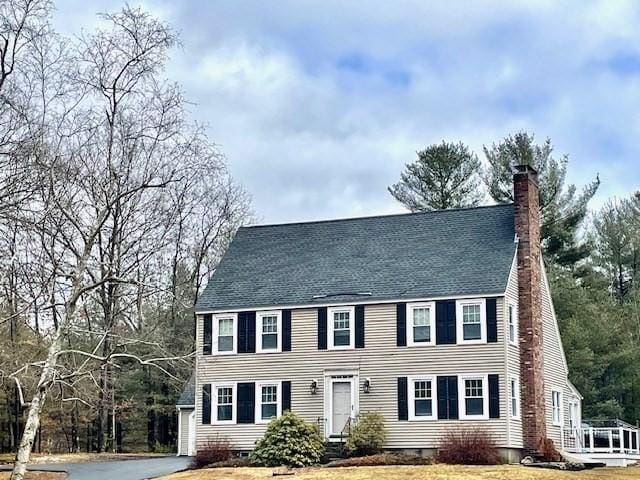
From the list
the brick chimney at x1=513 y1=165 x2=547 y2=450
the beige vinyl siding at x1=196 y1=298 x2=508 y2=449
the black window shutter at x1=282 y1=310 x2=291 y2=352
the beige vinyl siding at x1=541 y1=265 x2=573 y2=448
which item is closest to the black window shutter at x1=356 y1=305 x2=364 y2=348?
the beige vinyl siding at x1=196 y1=298 x2=508 y2=449

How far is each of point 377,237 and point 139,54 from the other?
12601mm

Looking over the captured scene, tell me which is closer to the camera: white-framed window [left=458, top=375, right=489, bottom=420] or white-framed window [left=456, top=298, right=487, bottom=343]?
white-framed window [left=458, top=375, right=489, bottom=420]

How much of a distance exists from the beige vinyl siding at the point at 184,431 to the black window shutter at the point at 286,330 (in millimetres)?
7308

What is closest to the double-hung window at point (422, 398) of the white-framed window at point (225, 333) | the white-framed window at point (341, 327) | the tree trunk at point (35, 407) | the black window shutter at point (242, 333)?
the white-framed window at point (341, 327)

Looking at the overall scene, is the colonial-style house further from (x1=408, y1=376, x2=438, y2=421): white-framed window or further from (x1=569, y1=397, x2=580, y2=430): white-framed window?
(x1=569, y1=397, x2=580, y2=430): white-framed window

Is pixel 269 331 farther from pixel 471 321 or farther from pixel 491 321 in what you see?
pixel 491 321

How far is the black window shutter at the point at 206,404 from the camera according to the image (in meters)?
35.4

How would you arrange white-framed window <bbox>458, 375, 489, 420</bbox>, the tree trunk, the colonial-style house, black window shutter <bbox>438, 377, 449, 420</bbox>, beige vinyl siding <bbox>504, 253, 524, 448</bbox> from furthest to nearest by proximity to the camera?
the colonial-style house
black window shutter <bbox>438, 377, 449, 420</bbox>
beige vinyl siding <bbox>504, 253, 524, 448</bbox>
white-framed window <bbox>458, 375, 489, 420</bbox>
the tree trunk

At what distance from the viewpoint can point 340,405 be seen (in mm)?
33906

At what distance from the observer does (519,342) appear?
33.4 meters

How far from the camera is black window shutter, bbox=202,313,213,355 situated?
118ft

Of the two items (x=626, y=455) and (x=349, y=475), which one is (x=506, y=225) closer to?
(x=626, y=455)

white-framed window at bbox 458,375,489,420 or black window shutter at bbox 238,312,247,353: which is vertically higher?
black window shutter at bbox 238,312,247,353

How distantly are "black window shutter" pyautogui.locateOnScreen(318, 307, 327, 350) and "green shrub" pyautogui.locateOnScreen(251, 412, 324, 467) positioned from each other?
2.87m
